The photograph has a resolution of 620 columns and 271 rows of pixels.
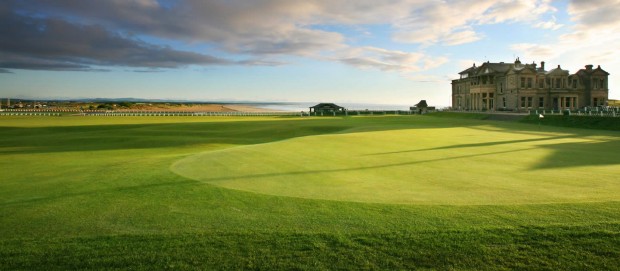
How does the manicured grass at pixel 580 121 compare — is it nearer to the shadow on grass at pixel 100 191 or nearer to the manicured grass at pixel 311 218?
the manicured grass at pixel 311 218

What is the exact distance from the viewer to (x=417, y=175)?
43.5ft

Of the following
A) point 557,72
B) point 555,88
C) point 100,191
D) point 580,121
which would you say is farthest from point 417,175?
point 557,72

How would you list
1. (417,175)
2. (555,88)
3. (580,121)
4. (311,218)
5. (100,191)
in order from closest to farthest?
(311,218) → (100,191) → (417,175) → (580,121) → (555,88)

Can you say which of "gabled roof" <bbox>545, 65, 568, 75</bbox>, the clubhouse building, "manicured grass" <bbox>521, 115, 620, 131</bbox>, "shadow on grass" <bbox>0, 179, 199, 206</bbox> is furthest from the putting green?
"gabled roof" <bbox>545, 65, 568, 75</bbox>

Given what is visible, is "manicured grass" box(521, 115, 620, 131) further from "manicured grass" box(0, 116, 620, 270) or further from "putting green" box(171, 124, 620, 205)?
"manicured grass" box(0, 116, 620, 270)

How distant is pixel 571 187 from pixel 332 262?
8.14 metres

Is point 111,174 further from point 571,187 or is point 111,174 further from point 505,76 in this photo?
point 505,76

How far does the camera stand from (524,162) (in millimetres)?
16531

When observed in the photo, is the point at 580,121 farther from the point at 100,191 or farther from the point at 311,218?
the point at 100,191

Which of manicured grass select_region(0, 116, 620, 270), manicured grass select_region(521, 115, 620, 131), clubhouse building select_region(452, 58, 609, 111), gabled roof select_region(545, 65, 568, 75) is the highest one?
gabled roof select_region(545, 65, 568, 75)

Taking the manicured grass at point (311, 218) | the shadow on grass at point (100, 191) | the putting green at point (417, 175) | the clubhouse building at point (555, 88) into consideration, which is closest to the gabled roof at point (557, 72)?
the clubhouse building at point (555, 88)

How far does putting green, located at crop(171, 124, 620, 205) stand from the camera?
1012cm

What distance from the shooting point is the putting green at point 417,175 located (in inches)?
398

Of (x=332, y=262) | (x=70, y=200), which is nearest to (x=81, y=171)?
(x=70, y=200)
